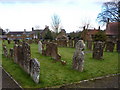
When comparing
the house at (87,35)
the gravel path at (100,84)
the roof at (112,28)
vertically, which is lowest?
the gravel path at (100,84)

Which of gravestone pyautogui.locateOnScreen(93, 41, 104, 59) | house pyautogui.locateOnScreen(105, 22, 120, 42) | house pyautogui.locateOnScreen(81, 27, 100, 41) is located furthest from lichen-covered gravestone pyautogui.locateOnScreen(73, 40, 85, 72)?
Result: house pyautogui.locateOnScreen(105, 22, 120, 42)

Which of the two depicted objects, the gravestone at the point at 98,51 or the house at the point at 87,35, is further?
the house at the point at 87,35

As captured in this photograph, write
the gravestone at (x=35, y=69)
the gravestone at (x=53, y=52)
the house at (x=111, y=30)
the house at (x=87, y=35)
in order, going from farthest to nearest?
the house at (x=111, y=30) → the house at (x=87, y=35) → the gravestone at (x=53, y=52) → the gravestone at (x=35, y=69)

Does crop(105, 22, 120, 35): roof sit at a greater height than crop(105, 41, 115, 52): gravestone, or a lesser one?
greater

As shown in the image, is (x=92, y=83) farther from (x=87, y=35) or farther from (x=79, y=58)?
(x=87, y=35)

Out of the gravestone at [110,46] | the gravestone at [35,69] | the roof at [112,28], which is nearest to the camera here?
the gravestone at [35,69]

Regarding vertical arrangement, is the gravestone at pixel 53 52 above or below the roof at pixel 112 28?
below

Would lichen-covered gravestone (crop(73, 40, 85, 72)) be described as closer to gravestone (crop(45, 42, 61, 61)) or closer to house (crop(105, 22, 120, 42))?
gravestone (crop(45, 42, 61, 61))

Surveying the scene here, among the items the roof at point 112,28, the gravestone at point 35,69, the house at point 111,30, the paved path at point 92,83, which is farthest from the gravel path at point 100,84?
the roof at point 112,28

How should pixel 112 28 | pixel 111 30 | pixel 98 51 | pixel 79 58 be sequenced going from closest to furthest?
pixel 79 58, pixel 98 51, pixel 111 30, pixel 112 28

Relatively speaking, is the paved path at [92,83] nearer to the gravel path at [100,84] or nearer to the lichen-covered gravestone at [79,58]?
the gravel path at [100,84]

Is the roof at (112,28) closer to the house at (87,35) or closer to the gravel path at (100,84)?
the house at (87,35)

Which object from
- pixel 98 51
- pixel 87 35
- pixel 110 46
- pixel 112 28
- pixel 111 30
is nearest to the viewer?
pixel 98 51

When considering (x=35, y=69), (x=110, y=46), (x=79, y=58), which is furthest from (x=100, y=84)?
(x=110, y=46)
